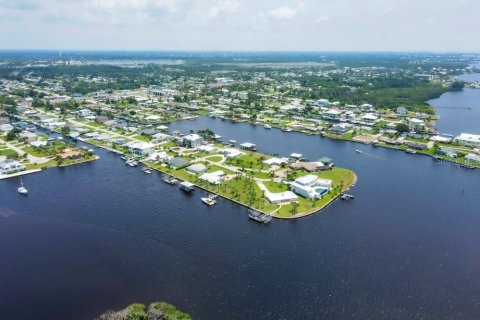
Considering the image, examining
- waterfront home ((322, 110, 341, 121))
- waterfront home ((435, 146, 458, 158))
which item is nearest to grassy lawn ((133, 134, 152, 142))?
waterfront home ((322, 110, 341, 121))

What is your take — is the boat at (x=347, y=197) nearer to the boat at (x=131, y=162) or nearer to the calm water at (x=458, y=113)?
the boat at (x=131, y=162)

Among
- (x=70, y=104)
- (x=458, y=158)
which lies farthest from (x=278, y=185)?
(x=70, y=104)

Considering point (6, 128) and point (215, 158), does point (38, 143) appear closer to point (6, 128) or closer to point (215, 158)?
point (6, 128)

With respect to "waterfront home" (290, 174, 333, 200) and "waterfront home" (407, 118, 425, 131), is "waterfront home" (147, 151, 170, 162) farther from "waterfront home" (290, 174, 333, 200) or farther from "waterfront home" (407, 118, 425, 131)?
"waterfront home" (407, 118, 425, 131)

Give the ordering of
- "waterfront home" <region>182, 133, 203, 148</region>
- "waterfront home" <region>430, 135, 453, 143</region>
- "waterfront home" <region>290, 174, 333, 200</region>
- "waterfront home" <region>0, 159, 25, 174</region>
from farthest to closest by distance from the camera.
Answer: "waterfront home" <region>430, 135, 453, 143</region>
"waterfront home" <region>182, 133, 203, 148</region>
"waterfront home" <region>0, 159, 25, 174</region>
"waterfront home" <region>290, 174, 333, 200</region>

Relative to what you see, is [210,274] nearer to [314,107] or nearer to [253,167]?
[253,167]

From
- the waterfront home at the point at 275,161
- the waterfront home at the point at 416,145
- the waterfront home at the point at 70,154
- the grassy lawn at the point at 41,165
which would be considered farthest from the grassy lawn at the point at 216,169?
the waterfront home at the point at 416,145

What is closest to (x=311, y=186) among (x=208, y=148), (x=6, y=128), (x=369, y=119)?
(x=208, y=148)
